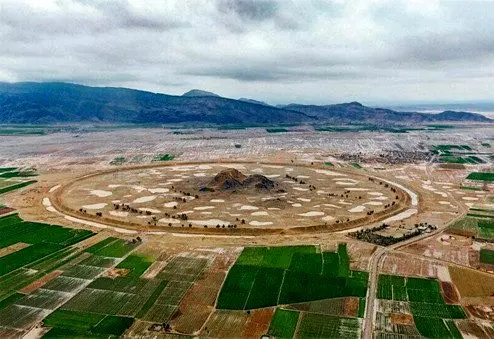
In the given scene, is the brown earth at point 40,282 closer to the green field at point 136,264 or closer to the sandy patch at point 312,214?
the green field at point 136,264

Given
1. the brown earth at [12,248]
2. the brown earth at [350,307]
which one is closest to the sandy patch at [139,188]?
the brown earth at [12,248]

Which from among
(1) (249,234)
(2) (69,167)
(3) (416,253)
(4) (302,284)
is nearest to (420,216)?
(3) (416,253)

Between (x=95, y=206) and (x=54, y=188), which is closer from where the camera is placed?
(x=95, y=206)

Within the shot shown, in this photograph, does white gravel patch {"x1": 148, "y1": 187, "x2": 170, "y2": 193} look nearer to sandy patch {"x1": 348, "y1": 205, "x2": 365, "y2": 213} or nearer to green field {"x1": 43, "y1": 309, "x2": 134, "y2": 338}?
sandy patch {"x1": 348, "y1": 205, "x2": 365, "y2": 213}

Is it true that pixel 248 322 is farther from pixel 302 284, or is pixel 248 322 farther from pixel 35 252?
pixel 35 252

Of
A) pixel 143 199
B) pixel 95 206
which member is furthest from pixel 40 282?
pixel 143 199

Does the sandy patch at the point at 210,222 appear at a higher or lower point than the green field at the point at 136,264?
higher

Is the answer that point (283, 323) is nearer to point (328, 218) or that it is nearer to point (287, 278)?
point (287, 278)
